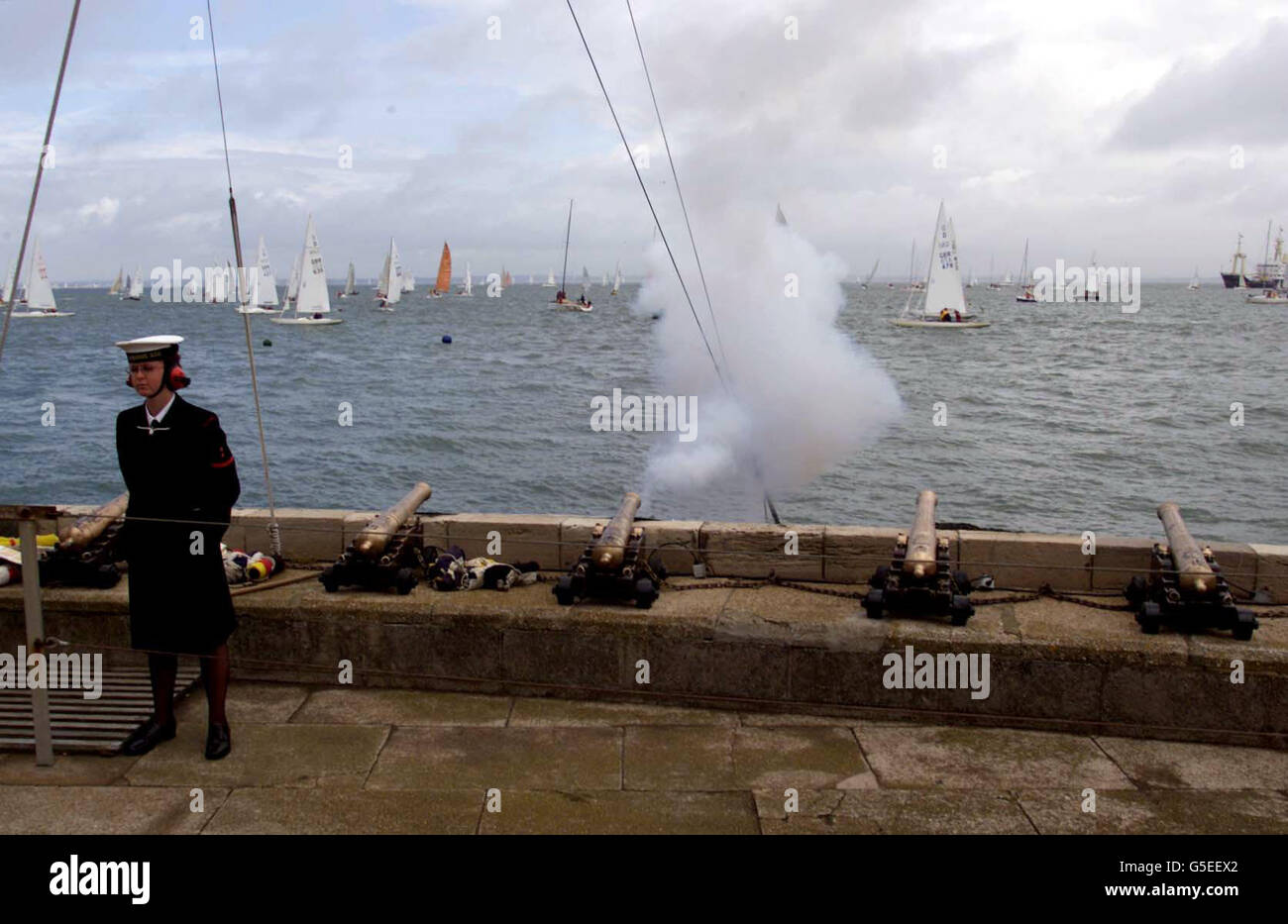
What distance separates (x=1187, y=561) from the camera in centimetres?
684

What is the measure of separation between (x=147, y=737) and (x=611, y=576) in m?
2.68

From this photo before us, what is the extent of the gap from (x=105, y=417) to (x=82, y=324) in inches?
2535

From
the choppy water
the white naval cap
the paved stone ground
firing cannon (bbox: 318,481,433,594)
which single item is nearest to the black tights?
the paved stone ground

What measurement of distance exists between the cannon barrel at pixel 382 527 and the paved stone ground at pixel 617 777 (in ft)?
3.27

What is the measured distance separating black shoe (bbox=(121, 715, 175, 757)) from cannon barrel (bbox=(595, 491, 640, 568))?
2.55m

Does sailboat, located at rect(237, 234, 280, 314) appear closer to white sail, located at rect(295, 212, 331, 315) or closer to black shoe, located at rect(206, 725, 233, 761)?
white sail, located at rect(295, 212, 331, 315)

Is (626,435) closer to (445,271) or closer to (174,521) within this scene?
(174,521)

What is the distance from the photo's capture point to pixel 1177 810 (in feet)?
17.6

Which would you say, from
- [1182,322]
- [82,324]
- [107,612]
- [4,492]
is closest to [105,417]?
[4,492]

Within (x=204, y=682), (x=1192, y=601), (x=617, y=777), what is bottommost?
(x=617, y=777)

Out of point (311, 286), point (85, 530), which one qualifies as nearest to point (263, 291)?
point (311, 286)

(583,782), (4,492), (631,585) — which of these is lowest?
(4,492)

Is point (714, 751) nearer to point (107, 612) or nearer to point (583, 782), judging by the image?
point (583, 782)

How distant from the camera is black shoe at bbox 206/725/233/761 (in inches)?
230
